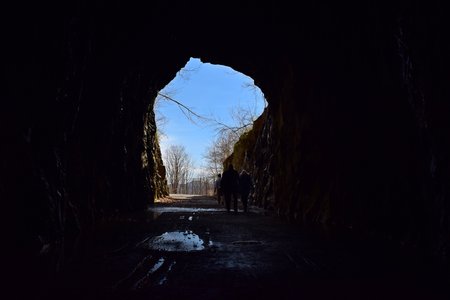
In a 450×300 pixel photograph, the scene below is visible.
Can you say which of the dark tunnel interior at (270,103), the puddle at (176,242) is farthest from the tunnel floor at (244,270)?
the dark tunnel interior at (270,103)

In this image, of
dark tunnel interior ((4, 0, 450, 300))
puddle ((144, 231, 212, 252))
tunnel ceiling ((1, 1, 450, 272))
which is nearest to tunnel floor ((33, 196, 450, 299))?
puddle ((144, 231, 212, 252))

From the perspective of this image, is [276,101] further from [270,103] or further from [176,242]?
[176,242]

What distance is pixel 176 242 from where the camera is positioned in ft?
24.2

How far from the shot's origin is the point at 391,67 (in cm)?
806

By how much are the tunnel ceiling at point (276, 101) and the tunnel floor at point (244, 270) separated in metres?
1.25

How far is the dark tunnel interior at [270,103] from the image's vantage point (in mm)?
6203

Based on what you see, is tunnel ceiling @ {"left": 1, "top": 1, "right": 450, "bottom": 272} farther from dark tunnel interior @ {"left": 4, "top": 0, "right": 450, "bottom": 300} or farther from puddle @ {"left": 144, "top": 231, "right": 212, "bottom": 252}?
puddle @ {"left": 144, "top": 231, "right": 212, "bottom": 252}

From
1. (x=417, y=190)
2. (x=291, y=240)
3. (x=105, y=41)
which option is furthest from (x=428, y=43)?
(x=105, y=41)

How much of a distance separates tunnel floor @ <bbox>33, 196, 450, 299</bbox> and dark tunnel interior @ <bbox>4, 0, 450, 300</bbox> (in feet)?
2.36

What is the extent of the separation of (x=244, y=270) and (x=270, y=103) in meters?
14.4

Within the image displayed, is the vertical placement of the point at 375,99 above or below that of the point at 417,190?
above

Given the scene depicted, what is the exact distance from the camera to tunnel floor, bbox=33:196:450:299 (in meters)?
4.02

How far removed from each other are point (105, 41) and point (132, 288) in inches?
308

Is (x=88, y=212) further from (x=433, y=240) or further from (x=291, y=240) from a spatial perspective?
(x=433, y=240)
